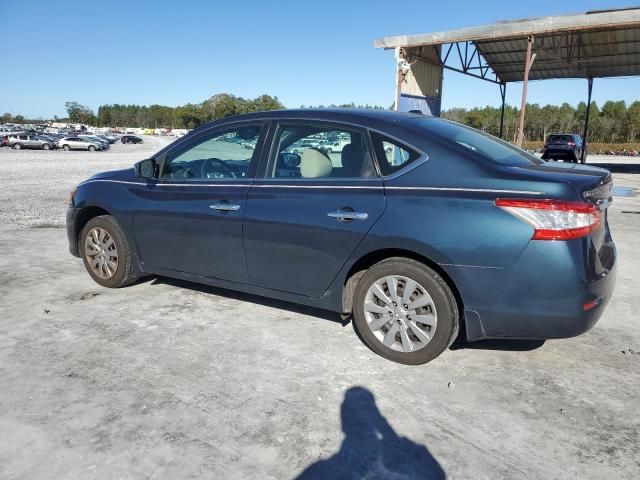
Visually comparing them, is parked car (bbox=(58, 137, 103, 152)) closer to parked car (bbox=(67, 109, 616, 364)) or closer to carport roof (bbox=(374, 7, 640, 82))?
carport roof (bbox=(374, 7, 640, 82))

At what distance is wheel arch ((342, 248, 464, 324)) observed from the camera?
10.7ft

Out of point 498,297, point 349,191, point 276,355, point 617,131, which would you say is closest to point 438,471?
point 498,297

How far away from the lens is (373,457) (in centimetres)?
246

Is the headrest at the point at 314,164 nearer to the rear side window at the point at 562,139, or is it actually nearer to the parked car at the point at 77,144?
the rear side window at the point at 562,139

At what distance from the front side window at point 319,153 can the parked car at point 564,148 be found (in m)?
24.0

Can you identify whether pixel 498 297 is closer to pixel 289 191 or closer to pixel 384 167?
pixel 384 167

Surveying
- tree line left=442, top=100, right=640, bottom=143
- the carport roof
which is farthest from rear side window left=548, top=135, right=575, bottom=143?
tree line left=442, top=100, right=640, bottom=143

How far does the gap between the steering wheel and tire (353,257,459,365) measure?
1.50m

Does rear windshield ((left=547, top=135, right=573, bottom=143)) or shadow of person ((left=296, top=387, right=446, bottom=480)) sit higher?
rear windshield ((left=547, top=135, right=573, bottom=143))

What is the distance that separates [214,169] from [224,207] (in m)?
0.50

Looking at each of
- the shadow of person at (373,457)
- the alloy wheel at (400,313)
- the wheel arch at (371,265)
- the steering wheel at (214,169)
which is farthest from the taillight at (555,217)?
the steering wheel at (214,169)

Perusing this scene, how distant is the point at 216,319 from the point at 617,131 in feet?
304

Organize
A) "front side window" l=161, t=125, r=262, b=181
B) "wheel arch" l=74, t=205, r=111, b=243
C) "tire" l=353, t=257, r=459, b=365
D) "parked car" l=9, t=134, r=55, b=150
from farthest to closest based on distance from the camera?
"parked car" l=9, t=134, r=55, b=150 < "wheel arch" l=74, t=205, r=111, b=243 < "front side window" l=161, t=125, r=262, b=181 < "tire" l=353, t=257, r=459, b=365

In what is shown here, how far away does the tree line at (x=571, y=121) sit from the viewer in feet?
264
